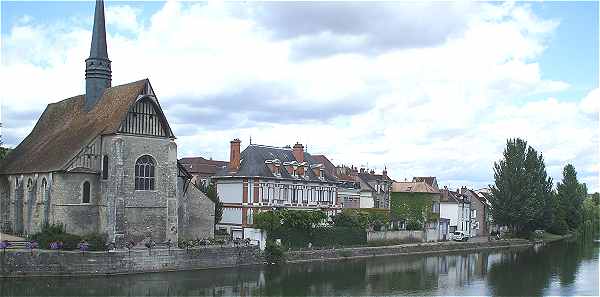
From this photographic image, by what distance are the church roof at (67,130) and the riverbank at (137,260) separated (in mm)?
5897

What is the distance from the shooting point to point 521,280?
127ft

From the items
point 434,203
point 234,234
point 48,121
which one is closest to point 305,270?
point 234,234

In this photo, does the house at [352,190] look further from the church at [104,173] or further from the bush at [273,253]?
the church at [104,173]

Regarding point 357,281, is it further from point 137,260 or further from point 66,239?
point 66,239

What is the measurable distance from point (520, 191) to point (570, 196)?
749 inches

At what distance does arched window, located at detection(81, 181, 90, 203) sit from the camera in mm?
36594

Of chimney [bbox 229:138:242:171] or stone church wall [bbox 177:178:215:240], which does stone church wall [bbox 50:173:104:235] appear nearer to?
stone church wall [bbox 177:178:215:240]

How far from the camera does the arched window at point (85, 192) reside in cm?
3659

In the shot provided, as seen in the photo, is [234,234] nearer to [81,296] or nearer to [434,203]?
[81,296]

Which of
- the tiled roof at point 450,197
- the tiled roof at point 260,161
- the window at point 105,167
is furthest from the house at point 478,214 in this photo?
the window at point 105,167

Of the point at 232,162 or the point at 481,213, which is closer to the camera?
the point at 232,162

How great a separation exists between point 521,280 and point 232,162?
877 inches

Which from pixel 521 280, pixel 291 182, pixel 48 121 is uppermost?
pixel 48 121

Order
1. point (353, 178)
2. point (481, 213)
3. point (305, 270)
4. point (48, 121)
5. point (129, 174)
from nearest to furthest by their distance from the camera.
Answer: point (129, 174) → point (305, 270) → point (48, 121) → point (353, 178) → point (481, 213)
